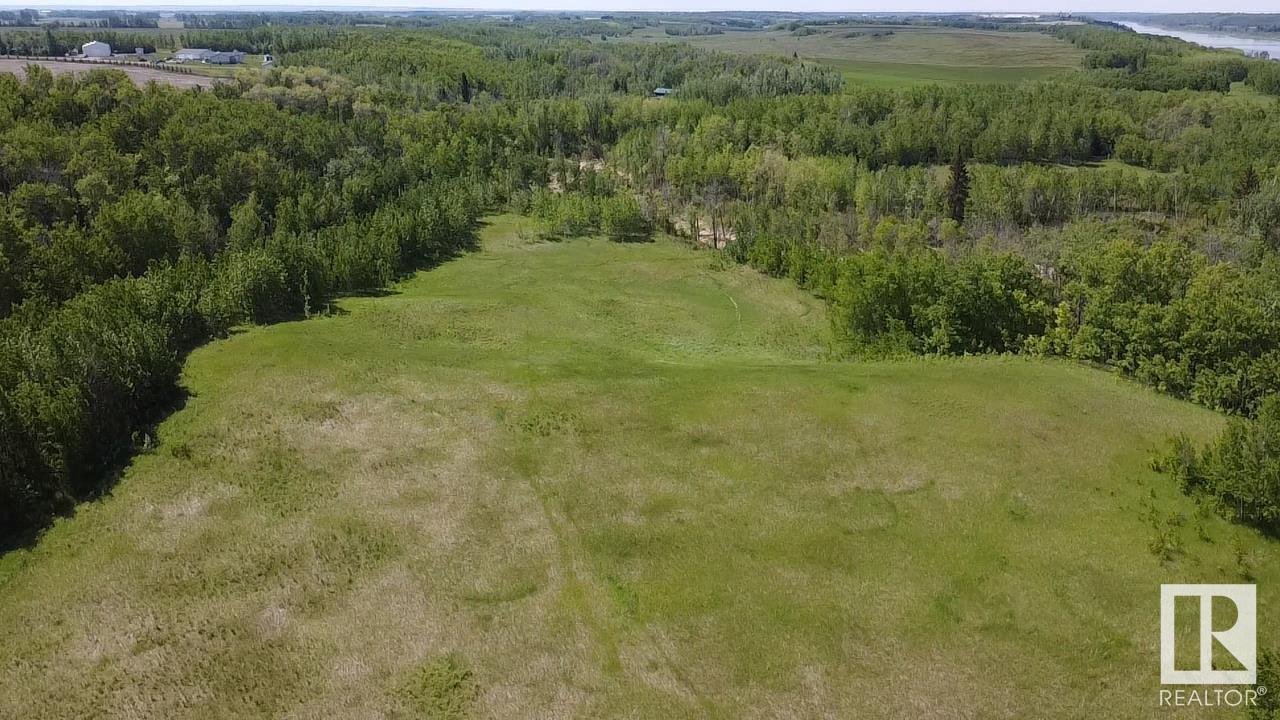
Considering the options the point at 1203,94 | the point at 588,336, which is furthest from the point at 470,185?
the point at 1203,94

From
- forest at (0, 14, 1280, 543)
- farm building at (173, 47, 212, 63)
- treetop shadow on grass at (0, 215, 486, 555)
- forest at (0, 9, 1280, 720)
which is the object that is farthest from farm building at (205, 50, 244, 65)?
treetop shadow on grass at (0, 215, 486, 555)

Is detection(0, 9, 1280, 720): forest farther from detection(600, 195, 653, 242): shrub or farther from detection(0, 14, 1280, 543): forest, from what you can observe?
detection(600, 195, 653, 242): shrub

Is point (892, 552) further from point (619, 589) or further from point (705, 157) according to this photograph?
point (705, 157)

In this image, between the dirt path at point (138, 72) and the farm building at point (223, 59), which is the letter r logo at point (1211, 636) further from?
the farm building at point (223, 59)

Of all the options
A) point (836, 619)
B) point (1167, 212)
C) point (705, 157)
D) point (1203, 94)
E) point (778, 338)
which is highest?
point (1203, 94)

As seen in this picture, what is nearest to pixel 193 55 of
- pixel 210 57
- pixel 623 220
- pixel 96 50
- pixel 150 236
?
pixel 210 57

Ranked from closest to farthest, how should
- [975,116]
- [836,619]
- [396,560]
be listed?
[836,619]
[396,560]
[975,116]

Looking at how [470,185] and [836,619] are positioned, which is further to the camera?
[470,185]

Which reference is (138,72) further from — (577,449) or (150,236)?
(577,449)
